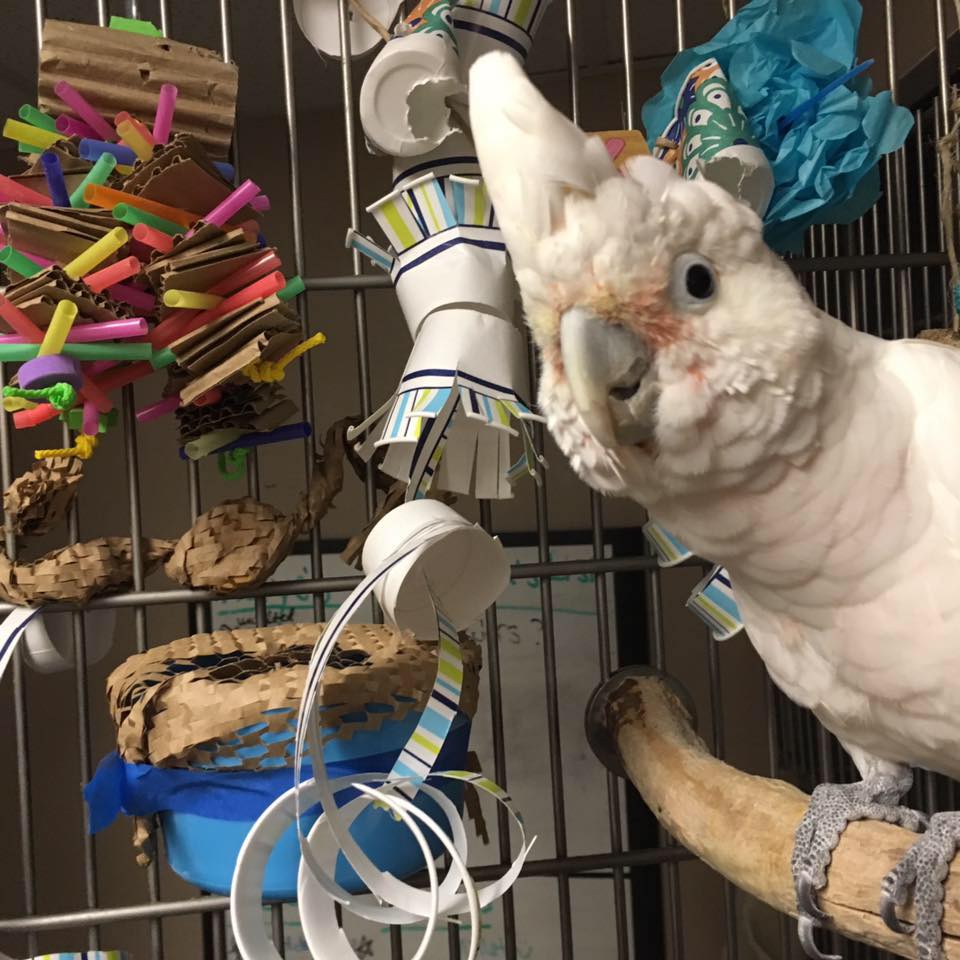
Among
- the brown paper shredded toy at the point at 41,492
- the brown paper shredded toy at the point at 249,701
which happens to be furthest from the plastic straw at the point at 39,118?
the brown paper shredded toy at the point at 249,701

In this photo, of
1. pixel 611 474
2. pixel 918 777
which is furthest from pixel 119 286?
pixel 918 777

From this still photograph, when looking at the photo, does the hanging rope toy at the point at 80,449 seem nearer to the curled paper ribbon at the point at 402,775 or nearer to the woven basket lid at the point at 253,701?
the woven basket lid at the point at 253,701

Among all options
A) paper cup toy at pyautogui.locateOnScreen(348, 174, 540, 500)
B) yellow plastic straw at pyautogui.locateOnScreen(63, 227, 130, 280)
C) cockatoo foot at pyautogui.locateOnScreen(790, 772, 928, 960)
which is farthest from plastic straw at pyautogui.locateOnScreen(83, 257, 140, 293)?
cockatoo foot at pyautogui.locateOnScreen(790, 772, 928, 960)

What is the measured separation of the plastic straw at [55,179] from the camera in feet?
2.60

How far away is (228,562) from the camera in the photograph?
867 millimetres

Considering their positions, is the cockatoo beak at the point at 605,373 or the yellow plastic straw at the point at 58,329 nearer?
the cockatoo beak at the point at 605,373

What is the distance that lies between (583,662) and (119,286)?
1.10 meters

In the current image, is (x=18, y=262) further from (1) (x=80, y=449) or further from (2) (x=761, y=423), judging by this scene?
(2) (x=761, y=423)

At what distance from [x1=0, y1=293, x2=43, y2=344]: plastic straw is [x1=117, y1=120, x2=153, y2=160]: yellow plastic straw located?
0.18 metres

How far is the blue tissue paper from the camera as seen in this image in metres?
0.83

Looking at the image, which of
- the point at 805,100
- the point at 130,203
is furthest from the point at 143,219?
the point at 805,100

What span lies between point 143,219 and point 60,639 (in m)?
0.44

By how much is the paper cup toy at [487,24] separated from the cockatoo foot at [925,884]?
0.73 metres

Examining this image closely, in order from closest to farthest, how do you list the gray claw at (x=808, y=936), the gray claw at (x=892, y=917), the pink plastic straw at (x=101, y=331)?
the gray claw at (x=892, y=917) → the gray claw at (x=808, y=936) → the pink plastic straw at (x=101, y=331)
